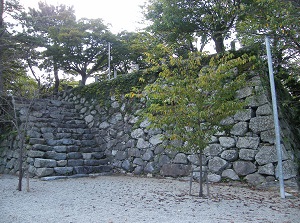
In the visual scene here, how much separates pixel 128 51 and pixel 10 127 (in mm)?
7590

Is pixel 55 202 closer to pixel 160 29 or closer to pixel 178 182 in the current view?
pixel 178 182

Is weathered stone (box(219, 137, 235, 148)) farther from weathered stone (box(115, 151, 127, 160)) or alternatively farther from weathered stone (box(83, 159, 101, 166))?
weathered stone (box(83, 159, 101, 166))

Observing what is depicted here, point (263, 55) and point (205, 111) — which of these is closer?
point (205, 111)

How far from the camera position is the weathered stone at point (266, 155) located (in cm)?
511

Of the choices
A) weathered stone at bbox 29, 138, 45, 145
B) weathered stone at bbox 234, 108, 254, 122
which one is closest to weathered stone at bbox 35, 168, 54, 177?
weathered stone at bbox 29, 138, 45, 145

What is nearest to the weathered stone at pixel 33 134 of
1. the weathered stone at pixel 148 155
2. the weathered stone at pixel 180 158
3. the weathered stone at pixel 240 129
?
the weathered stone at pixel 148 155

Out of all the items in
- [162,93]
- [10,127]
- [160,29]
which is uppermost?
[160,29]

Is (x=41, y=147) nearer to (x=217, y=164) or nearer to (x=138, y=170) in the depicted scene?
(x=138, y=170)

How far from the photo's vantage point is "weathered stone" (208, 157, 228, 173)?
227 inches

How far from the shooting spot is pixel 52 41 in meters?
12.9

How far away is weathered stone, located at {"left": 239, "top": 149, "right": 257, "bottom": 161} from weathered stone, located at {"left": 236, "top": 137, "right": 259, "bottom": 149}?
0.08 meters

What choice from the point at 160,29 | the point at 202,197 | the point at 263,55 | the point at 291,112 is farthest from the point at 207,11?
the point at 202,197

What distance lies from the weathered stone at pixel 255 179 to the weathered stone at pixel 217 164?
1.84 ft

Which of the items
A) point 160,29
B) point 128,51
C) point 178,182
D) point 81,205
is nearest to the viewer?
point 81,205
